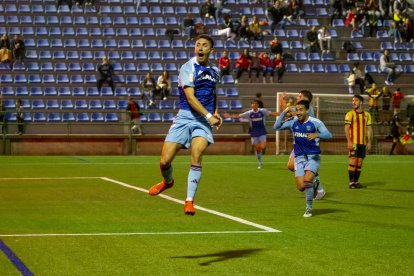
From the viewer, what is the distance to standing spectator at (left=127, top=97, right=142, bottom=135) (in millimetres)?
41428

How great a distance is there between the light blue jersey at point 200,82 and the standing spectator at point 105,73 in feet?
103

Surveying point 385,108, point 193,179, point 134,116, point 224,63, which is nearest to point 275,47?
point 224,63

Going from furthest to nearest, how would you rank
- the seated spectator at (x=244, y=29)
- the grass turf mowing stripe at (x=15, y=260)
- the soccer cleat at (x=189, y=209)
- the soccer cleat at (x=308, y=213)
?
1. the seated spectator at (x=244, y=29)
2. the soccer cleat at (x=308, y=213)
3. the soccer cleat at (x=189, y=209)
4. the grass turf mowing stripe at (x=15, y=260)

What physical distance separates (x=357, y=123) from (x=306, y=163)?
7181 mm

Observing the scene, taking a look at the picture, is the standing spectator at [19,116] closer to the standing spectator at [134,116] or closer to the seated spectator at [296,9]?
the standing spectator at [134,116]

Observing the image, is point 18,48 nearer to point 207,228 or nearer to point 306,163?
point 306,163

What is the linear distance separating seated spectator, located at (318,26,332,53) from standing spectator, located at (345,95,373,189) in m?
26.1

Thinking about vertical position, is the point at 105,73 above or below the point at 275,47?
below

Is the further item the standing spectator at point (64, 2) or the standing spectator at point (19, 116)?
the standing spectator at point (64, 2)

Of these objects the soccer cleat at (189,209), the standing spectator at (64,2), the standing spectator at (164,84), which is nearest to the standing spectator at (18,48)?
the standing spectator at (64,2)

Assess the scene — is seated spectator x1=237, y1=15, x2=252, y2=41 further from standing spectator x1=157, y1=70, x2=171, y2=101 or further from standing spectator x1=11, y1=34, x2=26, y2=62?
standing spectator x1=11, y1=34, x2=26, y2=62

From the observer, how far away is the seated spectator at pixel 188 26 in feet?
157

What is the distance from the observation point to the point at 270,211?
17.0 meters

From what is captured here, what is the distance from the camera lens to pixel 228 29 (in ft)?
158
